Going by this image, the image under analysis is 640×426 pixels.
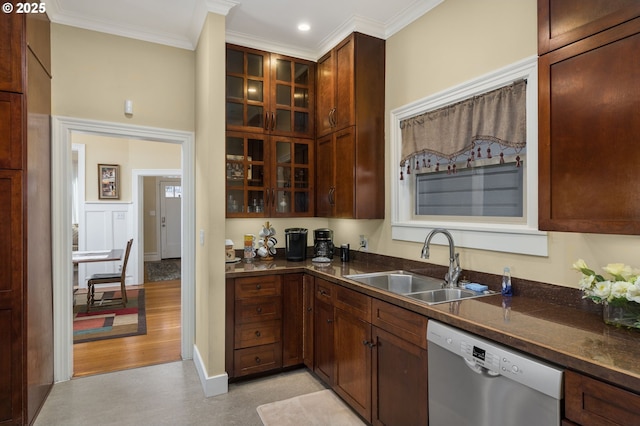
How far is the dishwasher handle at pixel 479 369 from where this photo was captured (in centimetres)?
150

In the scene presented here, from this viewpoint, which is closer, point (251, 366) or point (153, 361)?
point (251, 366)

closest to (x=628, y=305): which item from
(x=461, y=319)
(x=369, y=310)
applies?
(x=461, y=319)

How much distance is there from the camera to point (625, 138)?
136cm

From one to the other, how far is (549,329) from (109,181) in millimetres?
6963

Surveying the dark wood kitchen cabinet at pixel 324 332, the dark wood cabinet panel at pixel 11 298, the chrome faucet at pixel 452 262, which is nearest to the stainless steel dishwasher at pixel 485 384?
the chrome faucet at pixel 452 262

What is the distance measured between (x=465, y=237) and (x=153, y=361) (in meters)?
2.94

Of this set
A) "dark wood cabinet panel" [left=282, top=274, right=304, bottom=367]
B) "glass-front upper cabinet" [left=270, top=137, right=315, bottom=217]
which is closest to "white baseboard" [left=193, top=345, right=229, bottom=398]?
"dark wood cabinet panel" [left=282, top=274, right=304, bottom=367]

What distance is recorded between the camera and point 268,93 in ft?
11.2

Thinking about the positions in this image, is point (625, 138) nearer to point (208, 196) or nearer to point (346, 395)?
point (346, 395)

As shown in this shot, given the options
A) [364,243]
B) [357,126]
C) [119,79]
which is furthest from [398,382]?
[119,79]

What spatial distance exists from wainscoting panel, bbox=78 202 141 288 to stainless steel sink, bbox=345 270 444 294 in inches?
209

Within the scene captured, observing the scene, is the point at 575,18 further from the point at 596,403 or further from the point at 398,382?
the point at 398,382

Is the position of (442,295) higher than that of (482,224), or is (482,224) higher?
(482,224)

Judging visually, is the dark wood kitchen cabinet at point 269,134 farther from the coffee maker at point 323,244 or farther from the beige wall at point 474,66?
the beige wall at point 474,66
